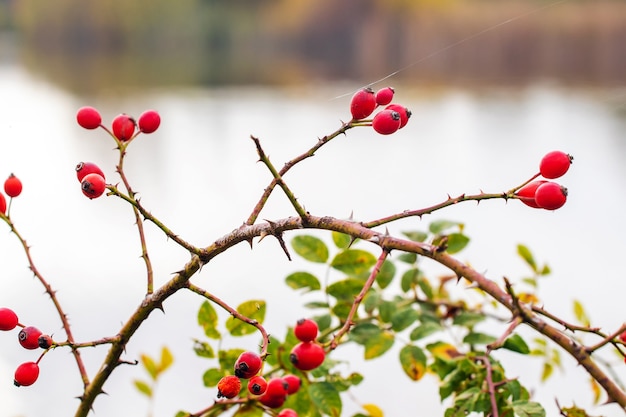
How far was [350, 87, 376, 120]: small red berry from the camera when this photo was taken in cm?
45

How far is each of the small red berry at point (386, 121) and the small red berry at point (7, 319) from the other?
264 millimetres

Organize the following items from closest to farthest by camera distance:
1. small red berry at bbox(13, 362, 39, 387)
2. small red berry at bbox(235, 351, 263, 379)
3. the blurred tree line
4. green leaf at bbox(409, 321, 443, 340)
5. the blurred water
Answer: small red berry at bbox(235, 351, 263, 379) < small red berry at bbox(13, 362, 39, 387) < green leaf at bbox(409, 321, 443, 340) < the blurred water < the blurred tree line

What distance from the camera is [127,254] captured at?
299 centimetres

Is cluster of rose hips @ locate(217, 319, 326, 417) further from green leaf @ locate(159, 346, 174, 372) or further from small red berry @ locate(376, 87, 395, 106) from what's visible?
green leaf @ locate(159, 346, 174, 372)

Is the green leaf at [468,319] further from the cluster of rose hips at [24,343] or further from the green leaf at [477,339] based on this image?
the cluster of rose hips at [24,343]

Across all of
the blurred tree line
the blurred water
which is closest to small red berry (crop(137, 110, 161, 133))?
the blurred tree line

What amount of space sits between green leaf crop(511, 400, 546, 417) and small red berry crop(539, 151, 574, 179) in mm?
173

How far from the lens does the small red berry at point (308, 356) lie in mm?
399

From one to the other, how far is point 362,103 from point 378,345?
1.01 feet

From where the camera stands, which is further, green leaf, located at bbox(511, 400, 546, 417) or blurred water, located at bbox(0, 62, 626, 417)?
blurred water, located at bbox(0, 62, 626, 417)

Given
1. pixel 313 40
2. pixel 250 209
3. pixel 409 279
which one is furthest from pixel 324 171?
pixel 313 40

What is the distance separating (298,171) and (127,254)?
1591 millimetres

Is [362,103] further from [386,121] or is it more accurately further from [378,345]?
[378,345]

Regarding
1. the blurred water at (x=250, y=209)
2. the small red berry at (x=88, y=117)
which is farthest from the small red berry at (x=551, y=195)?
the blurred water at (x=250, y=209)
